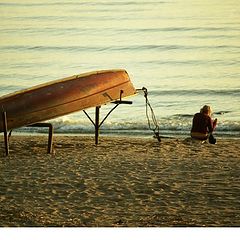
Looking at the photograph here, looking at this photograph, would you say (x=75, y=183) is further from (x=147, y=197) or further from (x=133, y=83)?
(x=133, y=83)

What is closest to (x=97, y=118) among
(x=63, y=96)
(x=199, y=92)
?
(x=63, y=96)

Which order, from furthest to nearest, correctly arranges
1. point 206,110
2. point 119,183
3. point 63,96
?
1. point 63,96
2. point 206,110
3. point 119,183

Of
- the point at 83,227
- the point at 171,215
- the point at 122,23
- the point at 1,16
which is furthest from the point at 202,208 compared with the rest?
the point at 1,16

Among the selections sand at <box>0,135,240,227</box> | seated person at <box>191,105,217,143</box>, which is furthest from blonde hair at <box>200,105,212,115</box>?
sand at <box>0,135,240,227</box>

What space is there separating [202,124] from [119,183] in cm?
50

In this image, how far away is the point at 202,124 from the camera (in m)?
3.35

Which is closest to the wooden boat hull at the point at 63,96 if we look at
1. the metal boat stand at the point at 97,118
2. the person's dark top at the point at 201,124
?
the metal boat stand at the point at 97,118

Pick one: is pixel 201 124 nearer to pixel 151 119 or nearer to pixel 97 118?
pixel 151 119

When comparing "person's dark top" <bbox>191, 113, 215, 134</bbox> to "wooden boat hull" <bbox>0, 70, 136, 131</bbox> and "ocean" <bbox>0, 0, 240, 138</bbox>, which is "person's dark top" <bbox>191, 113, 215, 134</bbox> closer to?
"ocean" <bbox>0, 0, 240, 138</bbox>

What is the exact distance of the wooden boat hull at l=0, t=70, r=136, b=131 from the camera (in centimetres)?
354

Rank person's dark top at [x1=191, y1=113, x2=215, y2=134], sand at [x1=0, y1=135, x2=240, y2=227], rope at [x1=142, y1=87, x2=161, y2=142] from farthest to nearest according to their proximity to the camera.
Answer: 1. rope at [x1=142, y1=87, x2=161, y2=142]
2. person's dark top at [x1=191, y1=113, x2=215, y2=134]
3. sand at [x1=0, y1=135, x2=240, y2=227]

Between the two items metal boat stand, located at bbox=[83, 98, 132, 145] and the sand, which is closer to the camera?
the sand

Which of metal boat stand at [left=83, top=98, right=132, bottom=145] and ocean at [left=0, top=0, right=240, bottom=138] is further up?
ocean at [left=0, top=0, right=240, bottom=138]

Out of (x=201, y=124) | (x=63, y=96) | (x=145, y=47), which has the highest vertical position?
(x=145, y=47)
